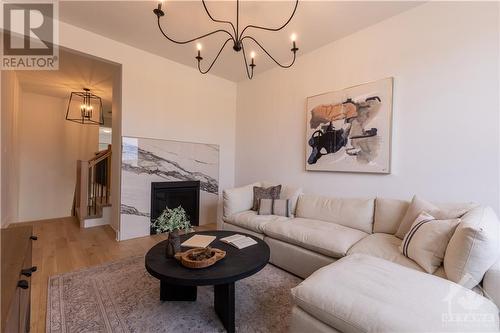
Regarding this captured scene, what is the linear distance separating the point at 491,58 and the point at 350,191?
1798 millimetres

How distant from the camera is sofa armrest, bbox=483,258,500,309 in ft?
4.24

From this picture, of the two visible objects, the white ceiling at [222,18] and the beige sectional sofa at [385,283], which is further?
the white ceiling at [222,18]

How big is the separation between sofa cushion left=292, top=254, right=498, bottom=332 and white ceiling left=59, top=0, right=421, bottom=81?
2573mm

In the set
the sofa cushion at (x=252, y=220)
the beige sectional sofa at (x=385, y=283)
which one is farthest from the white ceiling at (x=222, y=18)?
Result: the sofa cushion at (x=252, y=220)

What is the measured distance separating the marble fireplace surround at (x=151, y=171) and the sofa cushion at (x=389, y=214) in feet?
9.42

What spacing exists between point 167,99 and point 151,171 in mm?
1209

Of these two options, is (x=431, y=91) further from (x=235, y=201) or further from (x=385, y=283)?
(x=235, y=201)

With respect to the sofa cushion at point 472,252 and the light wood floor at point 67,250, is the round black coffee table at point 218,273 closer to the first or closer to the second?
the light wood floor at point 67,250

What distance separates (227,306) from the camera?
5.27 feet

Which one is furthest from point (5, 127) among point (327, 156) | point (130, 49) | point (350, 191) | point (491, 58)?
point (491, 58)


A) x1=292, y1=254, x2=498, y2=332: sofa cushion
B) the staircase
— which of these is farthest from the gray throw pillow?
the staircase

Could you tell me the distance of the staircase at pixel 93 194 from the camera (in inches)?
157

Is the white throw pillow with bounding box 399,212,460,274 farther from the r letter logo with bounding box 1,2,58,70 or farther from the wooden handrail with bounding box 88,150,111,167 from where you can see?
the wooden handrail with bounding box 88,150,111,167

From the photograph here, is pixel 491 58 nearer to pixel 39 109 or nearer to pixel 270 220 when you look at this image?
pixel 270 220
